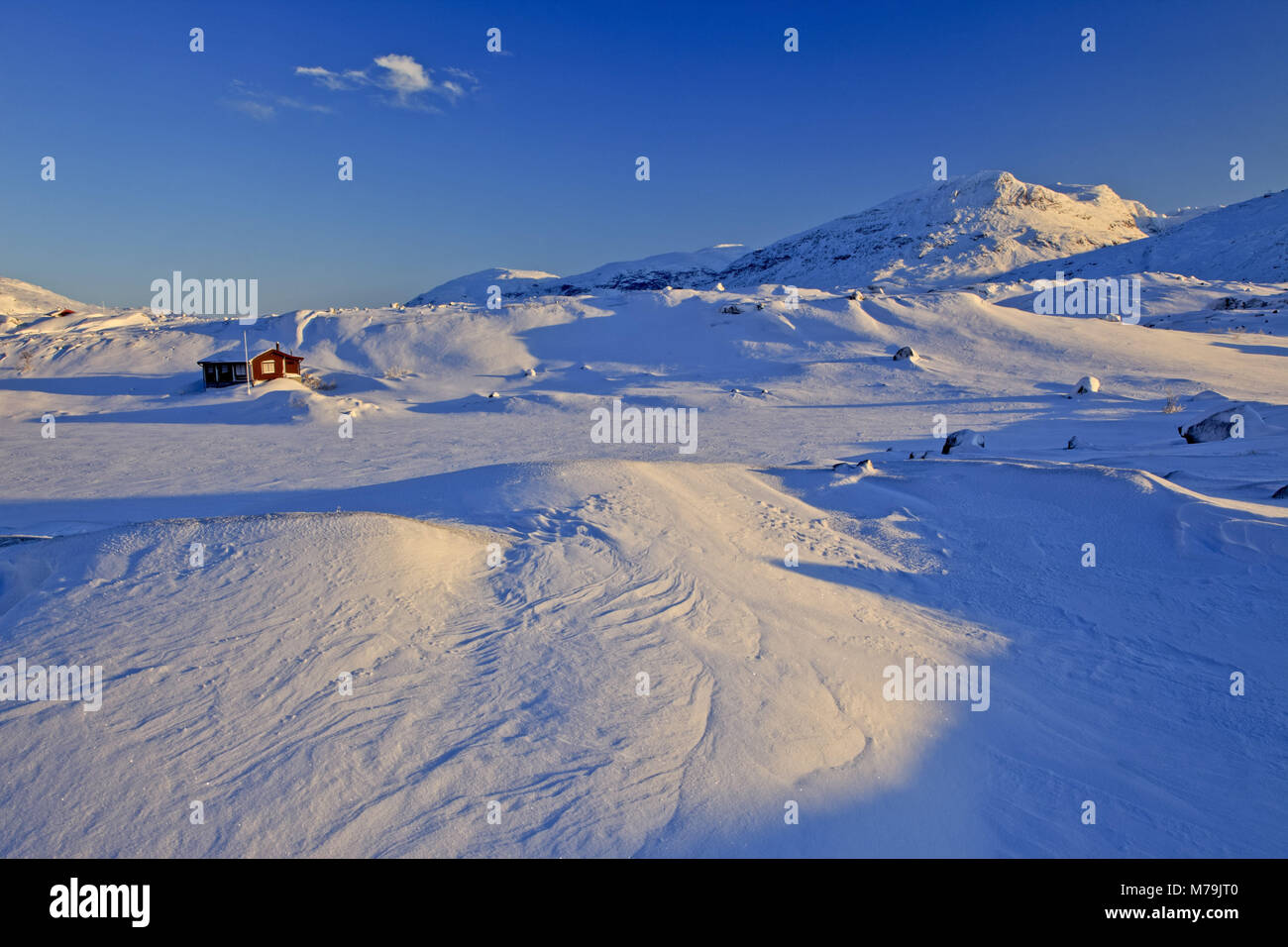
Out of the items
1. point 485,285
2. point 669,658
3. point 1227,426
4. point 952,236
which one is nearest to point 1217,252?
point 952,236

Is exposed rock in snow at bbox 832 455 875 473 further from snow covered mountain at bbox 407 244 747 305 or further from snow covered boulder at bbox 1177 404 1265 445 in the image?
snow covered mountain at bbox 407 244 747 305

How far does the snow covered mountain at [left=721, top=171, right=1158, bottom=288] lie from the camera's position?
68.4 m

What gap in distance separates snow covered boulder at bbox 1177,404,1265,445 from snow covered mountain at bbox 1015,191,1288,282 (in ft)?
164

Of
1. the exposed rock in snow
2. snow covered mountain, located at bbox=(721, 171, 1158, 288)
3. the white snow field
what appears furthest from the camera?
snow covered mountain, located at bbox=(721, 171, 1158, 288)

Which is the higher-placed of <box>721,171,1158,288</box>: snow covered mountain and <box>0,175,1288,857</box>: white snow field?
<box>721,171,1158,288</box>: snow covered mountain

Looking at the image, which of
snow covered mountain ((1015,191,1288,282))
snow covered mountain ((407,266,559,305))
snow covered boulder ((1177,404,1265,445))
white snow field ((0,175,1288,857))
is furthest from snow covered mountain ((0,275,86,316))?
snow covered mountain ((1015,191,1288,282))

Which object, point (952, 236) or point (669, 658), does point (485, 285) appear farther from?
point (669, 658)

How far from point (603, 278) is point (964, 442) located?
10039 cm

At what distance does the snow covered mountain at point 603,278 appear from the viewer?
311 ft

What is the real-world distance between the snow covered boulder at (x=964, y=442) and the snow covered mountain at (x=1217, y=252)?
5264 centimetres

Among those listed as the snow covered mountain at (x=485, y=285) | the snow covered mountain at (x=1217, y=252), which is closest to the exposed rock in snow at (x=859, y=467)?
the snow covered mountain at (x=1217, y=252)

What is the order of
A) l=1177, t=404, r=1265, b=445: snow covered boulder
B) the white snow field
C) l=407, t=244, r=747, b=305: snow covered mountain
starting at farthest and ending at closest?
l=407, t=244, r=747, b=305: snow covered mountain → l=1177, t=404, r=1265, b=445: snow covered boulder → the white snow field
